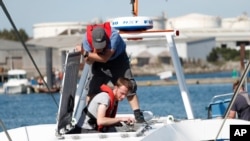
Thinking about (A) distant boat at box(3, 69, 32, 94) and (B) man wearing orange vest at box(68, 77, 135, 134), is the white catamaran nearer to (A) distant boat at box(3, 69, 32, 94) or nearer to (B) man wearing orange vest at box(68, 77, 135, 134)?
(B) man wearing orange vest at box(68, 77, 135, 134)

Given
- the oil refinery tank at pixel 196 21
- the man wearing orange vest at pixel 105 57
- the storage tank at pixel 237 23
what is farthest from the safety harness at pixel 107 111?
the storage tank at pixel 237 23

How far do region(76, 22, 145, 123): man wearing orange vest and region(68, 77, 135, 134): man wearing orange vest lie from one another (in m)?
0.72

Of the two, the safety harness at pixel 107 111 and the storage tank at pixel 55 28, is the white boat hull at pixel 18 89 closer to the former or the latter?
the safety harness at pixel 107 111

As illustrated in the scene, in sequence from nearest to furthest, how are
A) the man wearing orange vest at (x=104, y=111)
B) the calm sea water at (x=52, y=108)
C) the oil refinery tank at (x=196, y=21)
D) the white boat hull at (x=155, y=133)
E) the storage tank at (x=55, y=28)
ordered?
the white boat hull at (x=155, y=133) < the man wearing orange vest at (x=104, y=111) < the calm sea water at (x=52, y=108) < the storage tank at (x=55, y=28) < the oil refinery tank at (x=196, y=21)

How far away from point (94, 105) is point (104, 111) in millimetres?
189

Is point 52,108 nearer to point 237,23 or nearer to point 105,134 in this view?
point 105,134

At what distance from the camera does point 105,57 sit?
10.5 metres

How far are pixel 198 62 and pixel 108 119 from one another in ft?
449

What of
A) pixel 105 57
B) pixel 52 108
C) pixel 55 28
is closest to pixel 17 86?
pixel 52 108

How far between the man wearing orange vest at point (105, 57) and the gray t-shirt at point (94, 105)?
74cm

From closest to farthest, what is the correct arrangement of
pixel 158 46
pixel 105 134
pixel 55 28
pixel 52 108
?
pixel 105 134 < pixel 52 108 < pixel 158 46 < pixel 55 28

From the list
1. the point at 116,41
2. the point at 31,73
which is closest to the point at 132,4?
the point at 116,41

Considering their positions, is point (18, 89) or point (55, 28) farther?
point (55, 28)

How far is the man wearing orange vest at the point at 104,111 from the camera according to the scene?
9.65m
